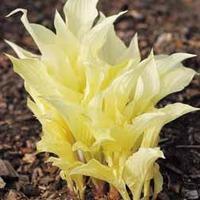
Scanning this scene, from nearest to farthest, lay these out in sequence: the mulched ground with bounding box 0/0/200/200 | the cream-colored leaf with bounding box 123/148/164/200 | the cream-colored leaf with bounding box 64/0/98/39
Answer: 1. the cream-colored leaf with bounding box 123/148/164/200
2. the cream-colored leaf with bounding box 64/0/98/39
3. the mulched ground with bounding box 0/0/200/200

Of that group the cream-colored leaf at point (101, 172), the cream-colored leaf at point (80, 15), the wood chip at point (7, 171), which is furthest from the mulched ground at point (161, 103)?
the cream-colored leaf at point (80, 15)

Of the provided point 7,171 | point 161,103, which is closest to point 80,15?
point 7,171

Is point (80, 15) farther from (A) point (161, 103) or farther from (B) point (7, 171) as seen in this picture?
(A) point (161, 103)

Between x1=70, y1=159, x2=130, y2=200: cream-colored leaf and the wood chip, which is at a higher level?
x1=70, y1=159, x2=130, y2=200: cream-colored leaf

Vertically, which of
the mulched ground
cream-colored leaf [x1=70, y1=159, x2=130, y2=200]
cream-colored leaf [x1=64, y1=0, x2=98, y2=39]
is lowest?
the mulched ground

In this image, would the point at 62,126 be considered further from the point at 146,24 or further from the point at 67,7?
the point at 146,24

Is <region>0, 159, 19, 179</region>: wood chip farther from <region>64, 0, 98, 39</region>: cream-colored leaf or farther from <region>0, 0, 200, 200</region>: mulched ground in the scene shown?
<region>64, 0, 98, 39</region>: cream-colored leaf

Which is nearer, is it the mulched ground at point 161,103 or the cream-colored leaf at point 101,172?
the cream-colored leaf at point 101,172

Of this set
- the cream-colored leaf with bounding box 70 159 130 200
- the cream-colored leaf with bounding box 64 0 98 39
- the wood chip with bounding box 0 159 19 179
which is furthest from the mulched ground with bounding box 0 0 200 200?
the cream-colored leaf with bounding box 64 0 98 39

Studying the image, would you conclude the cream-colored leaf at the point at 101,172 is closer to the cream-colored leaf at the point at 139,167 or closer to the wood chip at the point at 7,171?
the cream-colored leaf at the point at 139,167
